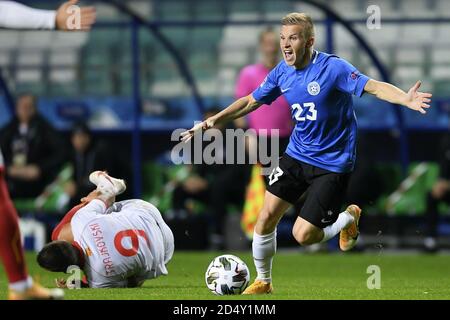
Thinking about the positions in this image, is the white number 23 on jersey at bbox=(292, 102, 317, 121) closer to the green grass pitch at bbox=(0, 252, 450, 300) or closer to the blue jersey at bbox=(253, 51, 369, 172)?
the blue jersey at bbox=(253, 51, 369, 172)

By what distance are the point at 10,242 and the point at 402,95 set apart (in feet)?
9.85

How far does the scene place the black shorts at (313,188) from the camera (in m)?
8.59

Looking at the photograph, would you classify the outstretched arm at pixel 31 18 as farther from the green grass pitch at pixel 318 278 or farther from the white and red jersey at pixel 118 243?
the white and red jersey at pixel 118 243

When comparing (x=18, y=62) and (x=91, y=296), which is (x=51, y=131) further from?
(x=91, y=296)

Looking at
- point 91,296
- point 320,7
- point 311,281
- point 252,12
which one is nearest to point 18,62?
point 252,12

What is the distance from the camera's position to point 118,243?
831 centimetres

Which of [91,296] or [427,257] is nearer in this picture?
[91,296]

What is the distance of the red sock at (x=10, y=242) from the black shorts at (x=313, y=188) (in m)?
2.72

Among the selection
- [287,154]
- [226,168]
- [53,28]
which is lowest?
[226,168]

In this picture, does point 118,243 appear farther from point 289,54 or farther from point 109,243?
point 289,54

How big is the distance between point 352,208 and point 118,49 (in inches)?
567

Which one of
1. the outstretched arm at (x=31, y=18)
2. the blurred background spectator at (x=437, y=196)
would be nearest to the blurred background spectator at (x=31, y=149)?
the blurred background spectator at (x=437, y=196)

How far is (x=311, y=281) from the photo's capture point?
33.0 feet

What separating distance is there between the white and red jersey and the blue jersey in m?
1.27
